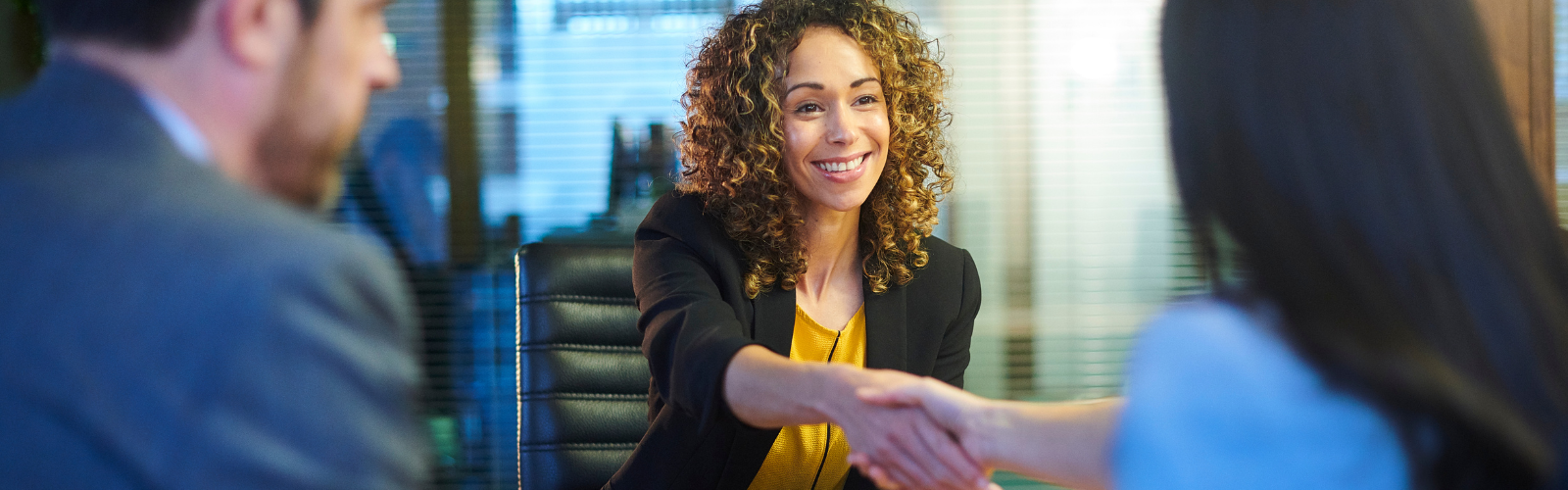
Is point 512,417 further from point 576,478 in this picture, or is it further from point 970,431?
point 970,431

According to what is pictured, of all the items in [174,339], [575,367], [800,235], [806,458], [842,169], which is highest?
[174,339]

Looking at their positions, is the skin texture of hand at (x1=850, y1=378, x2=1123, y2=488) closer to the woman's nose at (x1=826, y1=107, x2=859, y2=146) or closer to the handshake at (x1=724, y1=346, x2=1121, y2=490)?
the handshake at (x1=724, y1=346, x2=1121, y2=490)

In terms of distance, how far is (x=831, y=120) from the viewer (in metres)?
1.68

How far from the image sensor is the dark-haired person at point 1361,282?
0.68 m

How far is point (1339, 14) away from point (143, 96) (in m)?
0.82

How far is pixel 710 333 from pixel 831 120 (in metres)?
0.49

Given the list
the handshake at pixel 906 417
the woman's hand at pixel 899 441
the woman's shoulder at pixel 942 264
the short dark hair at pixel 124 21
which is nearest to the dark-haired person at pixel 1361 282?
the handshake at pixel 906 417

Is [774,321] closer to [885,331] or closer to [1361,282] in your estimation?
[885,331]

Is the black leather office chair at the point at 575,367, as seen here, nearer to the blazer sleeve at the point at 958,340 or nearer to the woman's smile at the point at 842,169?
the woman's smile at the point at 842,169

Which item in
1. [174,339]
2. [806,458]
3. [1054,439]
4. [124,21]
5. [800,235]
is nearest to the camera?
[174,339]

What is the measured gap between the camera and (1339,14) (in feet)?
2.38

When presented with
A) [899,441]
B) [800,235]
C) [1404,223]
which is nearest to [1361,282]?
[1404,223]

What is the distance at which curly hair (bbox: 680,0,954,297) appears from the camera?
165 centimetres

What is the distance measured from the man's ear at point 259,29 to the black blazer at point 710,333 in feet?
2.40
